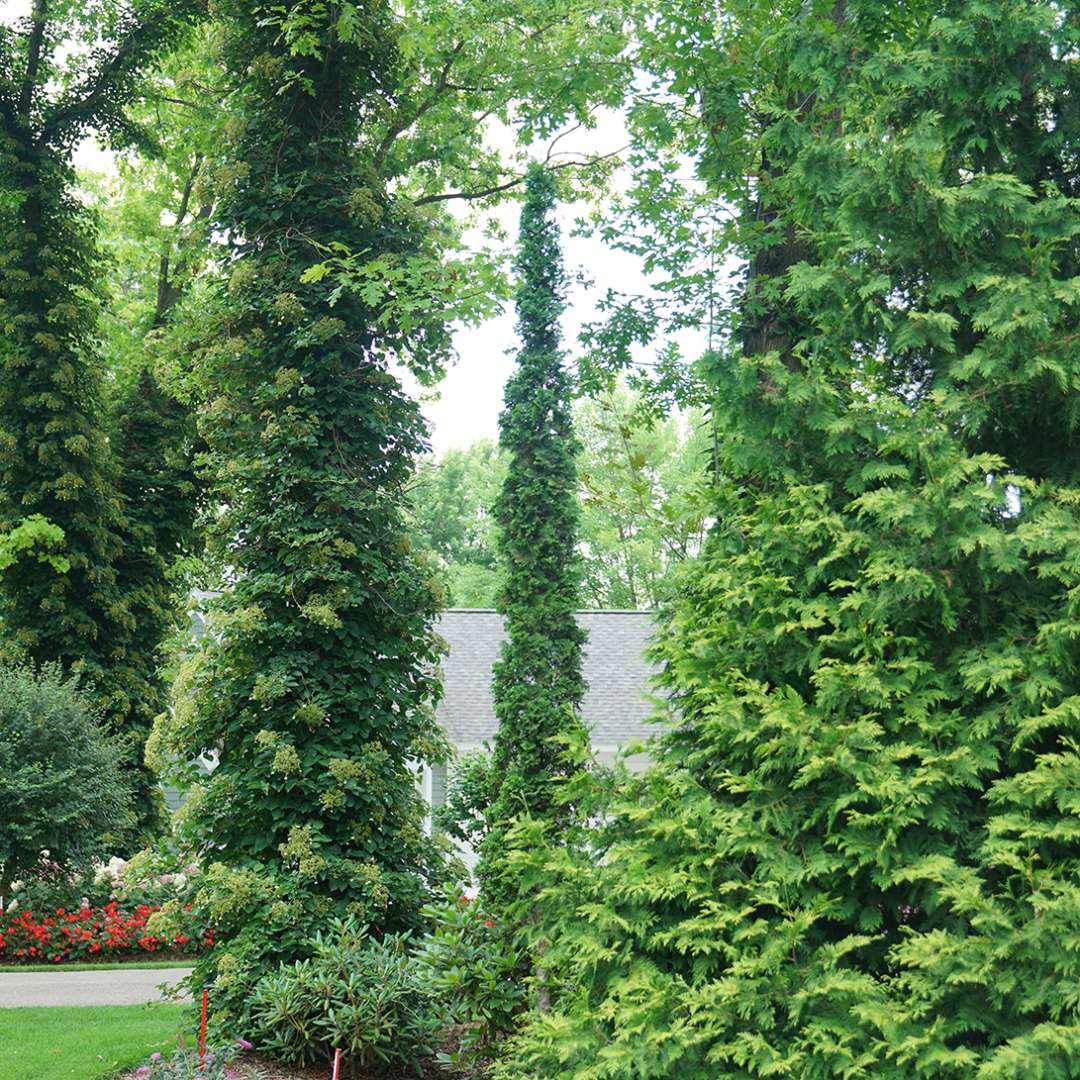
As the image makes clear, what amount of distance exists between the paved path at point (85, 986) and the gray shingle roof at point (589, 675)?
7.36m

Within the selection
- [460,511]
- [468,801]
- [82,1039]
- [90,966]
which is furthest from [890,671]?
[460,511]

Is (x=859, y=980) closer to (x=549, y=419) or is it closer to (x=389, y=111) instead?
(x=389, y=111)

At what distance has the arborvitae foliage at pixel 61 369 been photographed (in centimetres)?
1567

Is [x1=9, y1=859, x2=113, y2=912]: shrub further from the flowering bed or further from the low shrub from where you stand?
the low shrub

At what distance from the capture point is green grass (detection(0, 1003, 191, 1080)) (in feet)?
24.8

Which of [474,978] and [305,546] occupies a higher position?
[305,546]

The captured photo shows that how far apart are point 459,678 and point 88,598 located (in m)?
7.44

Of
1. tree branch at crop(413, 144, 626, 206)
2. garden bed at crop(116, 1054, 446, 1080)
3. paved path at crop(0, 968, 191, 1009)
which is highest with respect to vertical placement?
tree branch at crop(413, 144, 626, 206)

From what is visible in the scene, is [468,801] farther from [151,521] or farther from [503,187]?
[503,187]

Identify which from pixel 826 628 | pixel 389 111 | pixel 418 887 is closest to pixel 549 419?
pixel 389 111

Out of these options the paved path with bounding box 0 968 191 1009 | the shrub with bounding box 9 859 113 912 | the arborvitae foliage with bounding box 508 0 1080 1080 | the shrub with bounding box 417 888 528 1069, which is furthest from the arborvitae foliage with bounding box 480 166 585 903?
the arborvitae foliage with bounding box 508 0 1080 1080

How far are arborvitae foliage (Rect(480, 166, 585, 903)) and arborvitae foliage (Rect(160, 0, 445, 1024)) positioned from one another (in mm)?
5344

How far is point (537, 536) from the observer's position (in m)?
15.8

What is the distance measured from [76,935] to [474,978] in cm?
832
